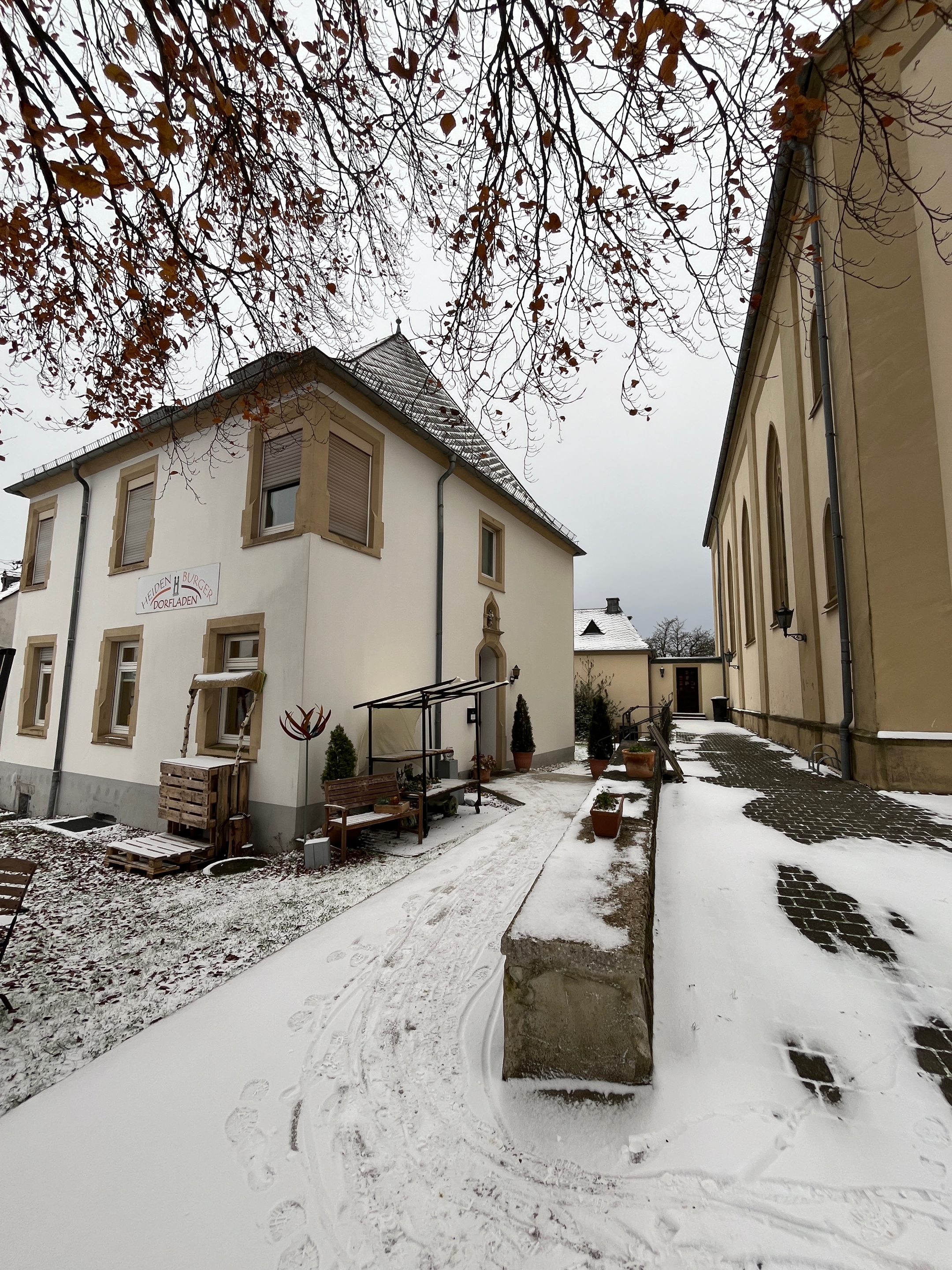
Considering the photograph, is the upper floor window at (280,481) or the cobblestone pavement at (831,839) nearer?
the cobblestone pavement at (831,839)

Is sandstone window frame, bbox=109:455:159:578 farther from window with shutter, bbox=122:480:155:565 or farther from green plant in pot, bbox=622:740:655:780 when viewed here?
green plant in pot, bbox=622:740:655:780

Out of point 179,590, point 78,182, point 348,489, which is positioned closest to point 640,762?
point 348,489

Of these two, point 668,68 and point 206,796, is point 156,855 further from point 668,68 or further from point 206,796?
point 668,68

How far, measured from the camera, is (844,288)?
8.11 metres

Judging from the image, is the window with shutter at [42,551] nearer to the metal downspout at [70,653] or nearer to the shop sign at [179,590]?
the metal downspout at [70,653]

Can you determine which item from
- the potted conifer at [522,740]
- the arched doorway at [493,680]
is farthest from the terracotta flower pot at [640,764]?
the potted conifer at [522,740]

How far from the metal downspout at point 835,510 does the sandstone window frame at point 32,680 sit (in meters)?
14.4

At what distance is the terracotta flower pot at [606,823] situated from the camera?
12.9 feet

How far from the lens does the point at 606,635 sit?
29.6 m

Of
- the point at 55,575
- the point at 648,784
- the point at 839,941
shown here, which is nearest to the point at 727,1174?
the point at 839,941

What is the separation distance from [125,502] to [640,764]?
34.3ft

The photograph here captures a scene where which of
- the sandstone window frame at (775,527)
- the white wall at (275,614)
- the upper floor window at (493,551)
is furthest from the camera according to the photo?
the sandstone window frame at (775,527)

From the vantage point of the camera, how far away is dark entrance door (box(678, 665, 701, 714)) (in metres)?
31.2

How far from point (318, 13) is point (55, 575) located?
1204cm
